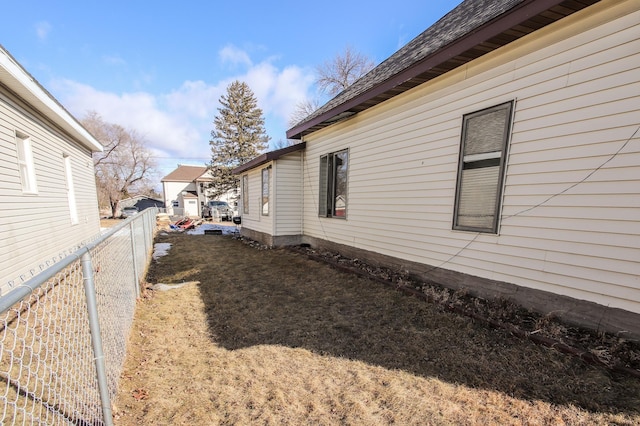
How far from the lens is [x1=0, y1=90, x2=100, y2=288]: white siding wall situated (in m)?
4.44

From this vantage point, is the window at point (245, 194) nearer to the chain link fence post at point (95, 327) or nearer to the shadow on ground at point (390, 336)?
the shadow on ground at point (390, 336)

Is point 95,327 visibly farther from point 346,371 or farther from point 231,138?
point 231,138

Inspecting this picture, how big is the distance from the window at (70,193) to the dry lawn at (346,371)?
231 inches

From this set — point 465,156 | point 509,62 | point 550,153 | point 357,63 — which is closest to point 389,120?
point 465,156

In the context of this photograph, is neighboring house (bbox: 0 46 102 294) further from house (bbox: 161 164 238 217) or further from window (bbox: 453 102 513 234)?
house (bbox: 161 164 238 217)

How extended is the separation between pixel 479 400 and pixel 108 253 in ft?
12.0

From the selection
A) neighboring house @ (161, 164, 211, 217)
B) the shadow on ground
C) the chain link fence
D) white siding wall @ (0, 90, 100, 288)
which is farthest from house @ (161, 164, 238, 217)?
the chain link fence

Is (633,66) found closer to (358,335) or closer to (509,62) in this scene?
(509,62)

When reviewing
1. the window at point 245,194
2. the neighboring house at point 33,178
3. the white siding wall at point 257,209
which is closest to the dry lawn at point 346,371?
the neighboring house at point 33,178

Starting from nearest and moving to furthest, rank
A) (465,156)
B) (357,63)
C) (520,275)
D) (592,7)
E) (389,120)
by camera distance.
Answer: (592,7), (520,275), (465,156), (389,120), (357,63)

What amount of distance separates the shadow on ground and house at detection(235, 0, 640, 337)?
0.80 m

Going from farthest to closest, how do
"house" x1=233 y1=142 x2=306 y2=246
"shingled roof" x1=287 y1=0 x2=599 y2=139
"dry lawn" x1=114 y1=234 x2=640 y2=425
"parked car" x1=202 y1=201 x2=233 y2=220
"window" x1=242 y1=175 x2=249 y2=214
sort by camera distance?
"parked car" x1=202 y1=201 x2=233 y2=220, "window" x1=242 y1=175 x2=249 y2=214, "house" x1=233 y1=142 x2=306 y2=246, "shingled roof" x1=287 y1=0 x2=599 y2=139, "dry lawn" x1=114 y1=234 x2=640 y2=425

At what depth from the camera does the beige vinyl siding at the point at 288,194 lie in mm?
8336

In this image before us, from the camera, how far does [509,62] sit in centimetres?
360
